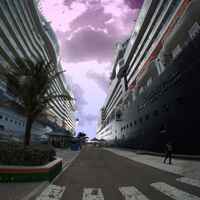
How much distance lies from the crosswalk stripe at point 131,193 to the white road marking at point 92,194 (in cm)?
78

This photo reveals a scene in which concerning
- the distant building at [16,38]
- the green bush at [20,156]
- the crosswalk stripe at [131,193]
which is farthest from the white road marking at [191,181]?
the distant building at [16,38]

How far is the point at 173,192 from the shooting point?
258 inches

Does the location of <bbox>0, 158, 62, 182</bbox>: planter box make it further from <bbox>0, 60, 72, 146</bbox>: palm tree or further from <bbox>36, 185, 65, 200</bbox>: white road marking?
<bbox>0, 60, 72, 146</bbox>: palm tree

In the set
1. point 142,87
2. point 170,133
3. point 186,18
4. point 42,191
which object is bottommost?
point 42,191

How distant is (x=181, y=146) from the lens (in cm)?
1517

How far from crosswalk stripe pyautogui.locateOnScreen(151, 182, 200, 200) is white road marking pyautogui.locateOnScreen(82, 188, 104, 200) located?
2.13 meters

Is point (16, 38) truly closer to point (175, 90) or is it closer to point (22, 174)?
point (175, 90)

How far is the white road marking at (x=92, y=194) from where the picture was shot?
6037 mm

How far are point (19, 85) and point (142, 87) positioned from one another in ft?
56.6

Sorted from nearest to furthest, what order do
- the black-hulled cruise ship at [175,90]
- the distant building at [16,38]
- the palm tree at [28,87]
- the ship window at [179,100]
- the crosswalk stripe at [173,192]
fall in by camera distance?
the crosswalk stripe at [173,192] < the palm tree at [28,87] < the black-hulled cruise ship at [175,90] < the ship window at [179,100] < the distant building at [16,38]

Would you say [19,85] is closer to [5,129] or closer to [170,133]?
[170,133]

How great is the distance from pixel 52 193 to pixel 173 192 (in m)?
4.02

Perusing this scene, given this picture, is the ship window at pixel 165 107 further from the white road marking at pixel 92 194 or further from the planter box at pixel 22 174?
the planter box at pixel 22 174

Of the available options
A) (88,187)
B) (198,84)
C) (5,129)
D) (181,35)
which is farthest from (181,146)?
(5,129)
